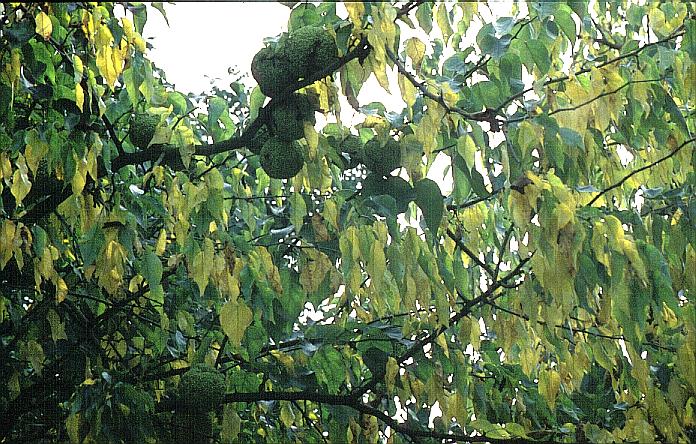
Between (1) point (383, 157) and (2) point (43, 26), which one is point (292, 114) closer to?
(1) point (383, 157)

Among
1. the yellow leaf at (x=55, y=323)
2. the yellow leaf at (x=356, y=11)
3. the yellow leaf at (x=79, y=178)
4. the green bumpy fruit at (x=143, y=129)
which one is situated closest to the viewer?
the yellow leaf at (x=356, y=11)

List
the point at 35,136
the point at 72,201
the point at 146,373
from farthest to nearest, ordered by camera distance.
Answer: the point at 146,373
the point at 72,201
the point at 35,136

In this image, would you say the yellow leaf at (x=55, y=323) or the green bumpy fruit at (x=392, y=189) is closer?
the green bumpy fruit at (x=392, y=189)

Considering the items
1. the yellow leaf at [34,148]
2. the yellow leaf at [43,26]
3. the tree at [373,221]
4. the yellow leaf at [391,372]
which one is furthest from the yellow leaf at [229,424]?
the yellow leaf at [43,26]

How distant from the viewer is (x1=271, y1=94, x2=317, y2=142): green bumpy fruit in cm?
167

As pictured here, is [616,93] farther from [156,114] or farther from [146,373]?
[146,373]

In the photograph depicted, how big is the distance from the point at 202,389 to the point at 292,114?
0.69 m

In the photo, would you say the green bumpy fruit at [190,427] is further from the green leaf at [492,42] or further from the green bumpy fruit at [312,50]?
the green leaf at [492,42]

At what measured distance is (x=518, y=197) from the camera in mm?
1508

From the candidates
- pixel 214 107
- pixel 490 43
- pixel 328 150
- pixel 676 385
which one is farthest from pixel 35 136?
pixel 676 385

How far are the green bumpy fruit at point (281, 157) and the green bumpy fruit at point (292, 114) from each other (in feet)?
0.11

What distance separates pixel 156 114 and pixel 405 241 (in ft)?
2.25

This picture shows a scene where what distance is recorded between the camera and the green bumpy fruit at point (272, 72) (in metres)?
1.62

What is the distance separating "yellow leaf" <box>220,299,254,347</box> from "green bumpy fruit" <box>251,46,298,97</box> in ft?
1.38
